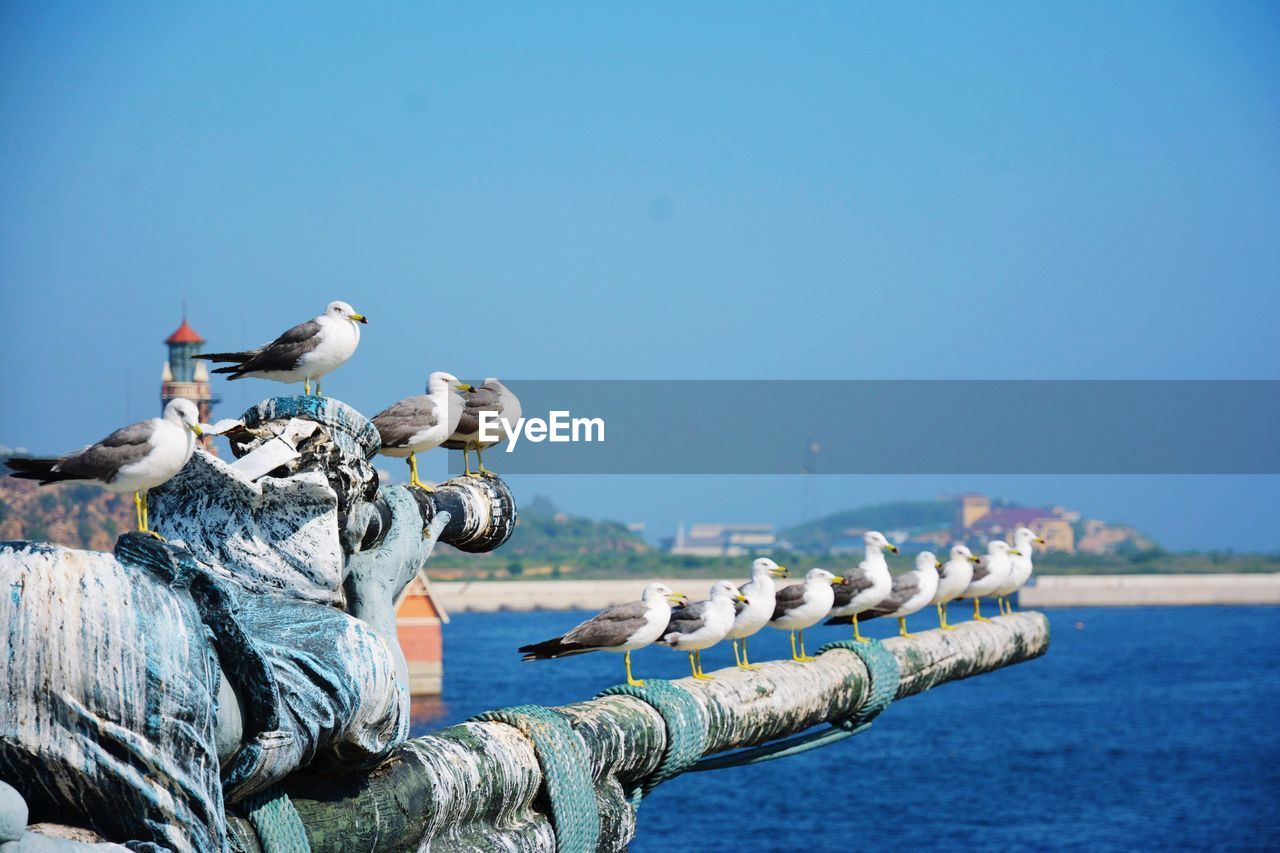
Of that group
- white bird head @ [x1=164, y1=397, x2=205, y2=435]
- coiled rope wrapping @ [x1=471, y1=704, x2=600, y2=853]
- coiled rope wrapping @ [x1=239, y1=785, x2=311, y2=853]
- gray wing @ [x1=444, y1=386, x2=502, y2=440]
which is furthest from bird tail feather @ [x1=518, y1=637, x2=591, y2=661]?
coiled rope wrapping @ [x1=239, y1=785, x2=311, y2=853]

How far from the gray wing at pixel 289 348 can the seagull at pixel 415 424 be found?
435 mm

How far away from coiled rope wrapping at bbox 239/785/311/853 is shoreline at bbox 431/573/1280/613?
109300 millimetres

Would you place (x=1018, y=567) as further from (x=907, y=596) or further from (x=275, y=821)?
(x=275, y=821)

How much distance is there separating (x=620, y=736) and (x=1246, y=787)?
155 ft

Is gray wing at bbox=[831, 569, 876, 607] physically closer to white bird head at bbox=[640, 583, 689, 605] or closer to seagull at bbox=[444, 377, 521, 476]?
white bird head at bbox=[640, 583, 689, 605]

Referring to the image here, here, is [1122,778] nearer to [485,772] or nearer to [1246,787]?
[1246,787]

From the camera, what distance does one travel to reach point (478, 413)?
6441mm

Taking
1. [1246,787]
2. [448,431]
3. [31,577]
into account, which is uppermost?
[448,431]

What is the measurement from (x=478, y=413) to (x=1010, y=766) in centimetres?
4731

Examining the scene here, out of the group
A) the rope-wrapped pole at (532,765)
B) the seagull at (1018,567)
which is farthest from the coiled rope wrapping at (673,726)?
the seagull at (1018,567)

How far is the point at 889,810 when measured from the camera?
42875 millimetres

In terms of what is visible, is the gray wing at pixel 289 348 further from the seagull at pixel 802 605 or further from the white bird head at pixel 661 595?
the seagull at pixel 802 605

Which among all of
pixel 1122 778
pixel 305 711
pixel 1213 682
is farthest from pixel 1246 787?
pixel 305 711

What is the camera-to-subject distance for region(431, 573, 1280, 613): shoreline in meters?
121
